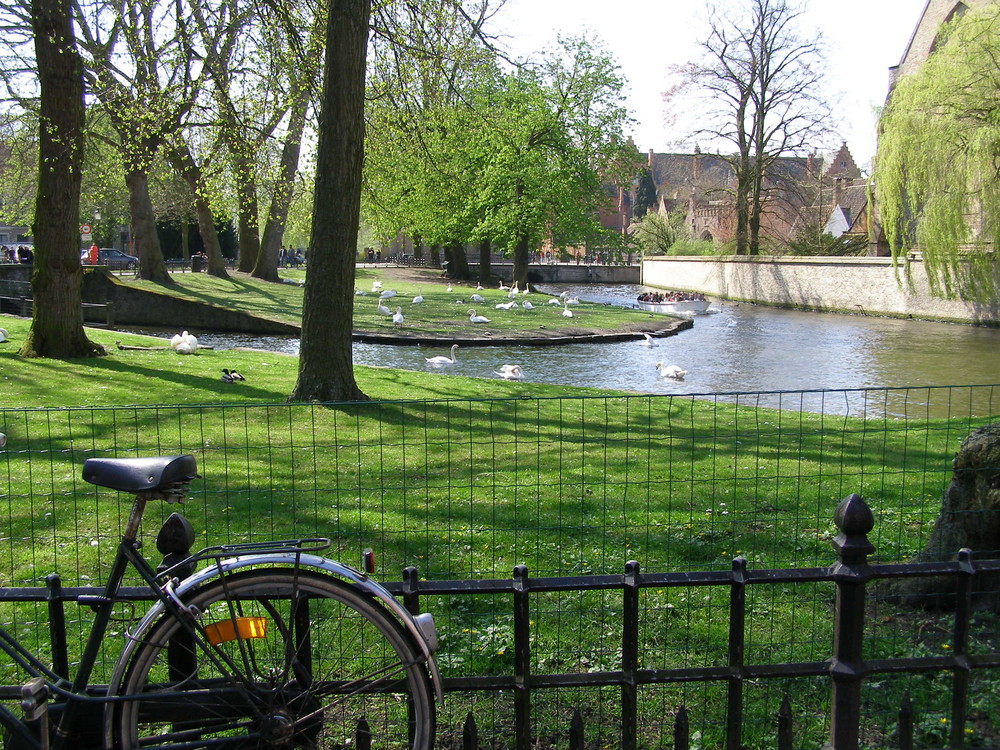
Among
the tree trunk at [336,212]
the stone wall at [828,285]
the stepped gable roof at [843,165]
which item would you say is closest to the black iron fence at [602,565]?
the tree trunk at [336,212]

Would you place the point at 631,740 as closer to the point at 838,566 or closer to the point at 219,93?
the point at 838,566

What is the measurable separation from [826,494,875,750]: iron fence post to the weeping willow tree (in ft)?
88.3

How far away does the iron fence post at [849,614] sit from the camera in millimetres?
3029

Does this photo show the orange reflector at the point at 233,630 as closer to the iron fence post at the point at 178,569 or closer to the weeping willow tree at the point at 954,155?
the iron fence post at the point at 178,569

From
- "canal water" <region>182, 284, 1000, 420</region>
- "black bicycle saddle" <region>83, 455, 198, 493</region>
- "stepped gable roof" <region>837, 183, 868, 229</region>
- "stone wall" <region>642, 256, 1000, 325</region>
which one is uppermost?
"stepped gable roof" <region>837, 183, 868, 229</region>

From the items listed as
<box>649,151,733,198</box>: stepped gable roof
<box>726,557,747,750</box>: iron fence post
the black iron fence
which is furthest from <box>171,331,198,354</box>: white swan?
<box>649,151,733,198</box>: stepped gable roof

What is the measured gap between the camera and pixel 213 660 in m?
2.83

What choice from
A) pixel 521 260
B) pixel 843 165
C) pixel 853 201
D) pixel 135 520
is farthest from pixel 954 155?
pixel 843 165

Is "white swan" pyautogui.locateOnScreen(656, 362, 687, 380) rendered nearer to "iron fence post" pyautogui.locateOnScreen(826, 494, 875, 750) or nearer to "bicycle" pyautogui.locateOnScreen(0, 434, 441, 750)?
"iron fence post" pyautogui.locateOnScreen(826, 494, 875, 750)

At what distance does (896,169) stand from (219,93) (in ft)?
76.3

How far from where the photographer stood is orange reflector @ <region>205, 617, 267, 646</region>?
294 cm

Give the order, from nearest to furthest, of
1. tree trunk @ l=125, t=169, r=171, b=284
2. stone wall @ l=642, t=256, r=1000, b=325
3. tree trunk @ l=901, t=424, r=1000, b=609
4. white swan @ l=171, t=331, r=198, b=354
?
1. tree trunk @ l=901, t=424, r=1000, b=609
2. white swan @ l=171, t=331, r=198, b=354
3. tree trunk @ l=125, t=169, r=171, b=284
4. stone wall @ l=642, t=256, r=1000, b=325

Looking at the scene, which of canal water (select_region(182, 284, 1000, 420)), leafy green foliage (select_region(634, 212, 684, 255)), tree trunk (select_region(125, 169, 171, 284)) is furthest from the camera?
leafy green foliage (select_region(634, 212, 684, 255))

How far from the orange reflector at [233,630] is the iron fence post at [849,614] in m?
1.95
